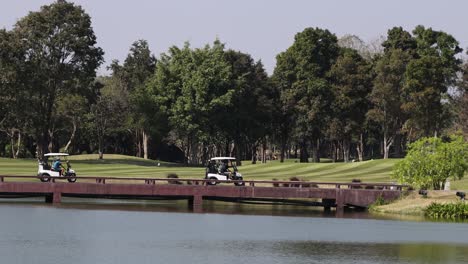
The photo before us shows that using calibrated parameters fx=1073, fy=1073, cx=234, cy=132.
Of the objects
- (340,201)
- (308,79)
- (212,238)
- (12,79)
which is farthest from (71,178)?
(308,79)

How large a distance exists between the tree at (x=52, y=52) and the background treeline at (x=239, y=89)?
0.36 feet

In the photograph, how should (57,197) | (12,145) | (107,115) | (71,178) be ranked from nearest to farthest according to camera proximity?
(57,197) → (71,178) → (12,145) → (107,115)

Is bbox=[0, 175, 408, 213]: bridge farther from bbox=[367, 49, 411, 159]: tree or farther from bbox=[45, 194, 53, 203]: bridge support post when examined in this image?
bbox=[367, 49, 411, 159]: tree

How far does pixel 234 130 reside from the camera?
129 meters

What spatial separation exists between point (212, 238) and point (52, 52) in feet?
231

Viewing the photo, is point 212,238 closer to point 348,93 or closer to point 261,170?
point 261,170

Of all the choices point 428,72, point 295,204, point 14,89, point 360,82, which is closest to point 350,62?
point 360,82

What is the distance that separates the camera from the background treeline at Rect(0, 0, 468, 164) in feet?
384

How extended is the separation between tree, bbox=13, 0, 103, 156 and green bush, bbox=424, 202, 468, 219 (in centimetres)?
5973

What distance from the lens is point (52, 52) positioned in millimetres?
118312

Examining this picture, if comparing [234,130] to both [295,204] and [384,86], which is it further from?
[295,204]

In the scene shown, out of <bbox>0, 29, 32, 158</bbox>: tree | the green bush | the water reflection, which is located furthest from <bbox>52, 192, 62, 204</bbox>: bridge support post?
<bbox>0, 29, 32, 158</bbox>: tree

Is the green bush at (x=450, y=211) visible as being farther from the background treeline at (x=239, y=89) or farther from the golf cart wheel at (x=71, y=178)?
the background treeline at (x=239, y=89)

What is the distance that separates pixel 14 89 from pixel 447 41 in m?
49.4
